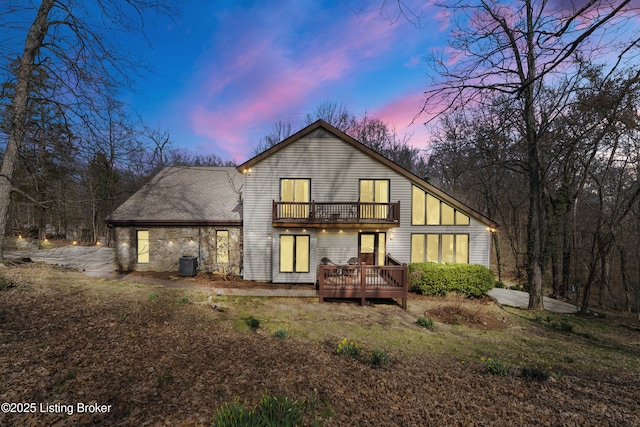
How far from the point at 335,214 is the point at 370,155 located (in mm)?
3730

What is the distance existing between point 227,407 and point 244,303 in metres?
6.73

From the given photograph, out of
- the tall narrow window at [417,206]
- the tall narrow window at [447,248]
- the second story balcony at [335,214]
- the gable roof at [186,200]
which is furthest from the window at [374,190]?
the gable roof at [186,200]

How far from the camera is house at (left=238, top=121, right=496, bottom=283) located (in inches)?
514

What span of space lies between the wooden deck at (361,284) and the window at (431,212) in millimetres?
4140

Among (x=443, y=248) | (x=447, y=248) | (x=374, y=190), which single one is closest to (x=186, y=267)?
(x=374, y=190)

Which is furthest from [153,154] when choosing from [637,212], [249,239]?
[637,212]

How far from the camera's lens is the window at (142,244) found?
1386 centimetres

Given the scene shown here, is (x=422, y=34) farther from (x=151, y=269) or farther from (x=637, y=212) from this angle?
(x=637, y=212)

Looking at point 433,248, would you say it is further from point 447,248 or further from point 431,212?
point 431,212

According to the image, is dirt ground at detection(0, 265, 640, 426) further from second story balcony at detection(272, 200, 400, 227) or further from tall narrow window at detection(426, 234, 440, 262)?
tall narrow window at detection(426, 234, 440, 262)

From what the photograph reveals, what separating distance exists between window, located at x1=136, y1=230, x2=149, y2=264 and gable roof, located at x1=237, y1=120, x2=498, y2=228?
6.40 meters

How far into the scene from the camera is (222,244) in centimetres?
1403

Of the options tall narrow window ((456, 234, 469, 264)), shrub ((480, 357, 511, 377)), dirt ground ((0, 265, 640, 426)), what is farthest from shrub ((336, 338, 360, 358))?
tall narrow window ((456, 234, 469, 264))

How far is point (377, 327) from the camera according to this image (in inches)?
315
